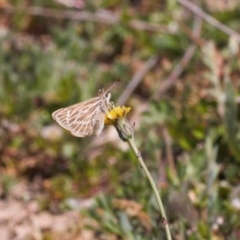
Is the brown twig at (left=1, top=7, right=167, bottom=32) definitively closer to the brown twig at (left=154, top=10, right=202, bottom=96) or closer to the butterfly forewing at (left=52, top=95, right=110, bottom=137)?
the brown twig at (left=154, top=10, right=202, bottom=96)

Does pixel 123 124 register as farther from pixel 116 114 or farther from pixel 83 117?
pixel 83 117

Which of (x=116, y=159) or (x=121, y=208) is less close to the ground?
(x=116, y=159)

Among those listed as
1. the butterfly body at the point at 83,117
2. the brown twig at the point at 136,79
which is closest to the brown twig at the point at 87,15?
the brown twig at the point at 136,79

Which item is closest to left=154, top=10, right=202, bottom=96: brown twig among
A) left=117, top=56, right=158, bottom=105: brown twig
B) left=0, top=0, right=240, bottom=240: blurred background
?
left=0, top=0, right=240, bottom=240: blurred background

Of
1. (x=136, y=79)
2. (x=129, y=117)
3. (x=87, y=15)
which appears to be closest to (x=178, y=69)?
(x=136, y=79)

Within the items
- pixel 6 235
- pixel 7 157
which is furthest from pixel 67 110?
pixel 7 157

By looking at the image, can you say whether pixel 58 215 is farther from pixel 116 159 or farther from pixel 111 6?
pixel 111 6
